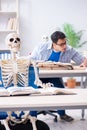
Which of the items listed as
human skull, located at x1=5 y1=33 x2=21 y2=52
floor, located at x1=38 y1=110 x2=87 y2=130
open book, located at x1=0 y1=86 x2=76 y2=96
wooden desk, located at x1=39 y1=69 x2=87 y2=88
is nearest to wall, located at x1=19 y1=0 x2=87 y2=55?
floor, located at x1=38 y1=110 x2=87 y2=130

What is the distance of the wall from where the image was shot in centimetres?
575

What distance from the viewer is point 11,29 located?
5.48 meters

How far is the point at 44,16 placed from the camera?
19.0 feet

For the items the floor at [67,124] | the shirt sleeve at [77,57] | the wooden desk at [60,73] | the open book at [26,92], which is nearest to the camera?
the open book at [26,92]

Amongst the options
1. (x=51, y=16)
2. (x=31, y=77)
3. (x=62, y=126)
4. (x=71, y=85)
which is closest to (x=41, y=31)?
(x=51, y=16)

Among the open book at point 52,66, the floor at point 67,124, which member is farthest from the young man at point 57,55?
the open book at point 52,66

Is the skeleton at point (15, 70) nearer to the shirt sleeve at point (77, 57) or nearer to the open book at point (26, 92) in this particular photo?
the open book at point (26, 92)

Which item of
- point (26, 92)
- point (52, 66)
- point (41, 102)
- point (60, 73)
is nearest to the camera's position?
point (41, 102)

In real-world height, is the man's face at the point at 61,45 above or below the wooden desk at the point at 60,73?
above

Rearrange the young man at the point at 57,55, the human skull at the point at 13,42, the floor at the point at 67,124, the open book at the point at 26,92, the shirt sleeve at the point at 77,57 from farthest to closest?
1. the shirt sleeve at the point at 77,57
2. the young man at the point at 57,55
3. the floor at the point at 67,124
4. the human skull at the point at 13,42
5. the open book at the point at 26,92

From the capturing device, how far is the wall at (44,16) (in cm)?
575

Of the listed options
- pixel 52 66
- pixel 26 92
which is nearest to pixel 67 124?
pixel 52 66

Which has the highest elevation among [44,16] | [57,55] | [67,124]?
[44,16]

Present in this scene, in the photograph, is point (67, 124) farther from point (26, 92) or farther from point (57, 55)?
point (26, 92)
